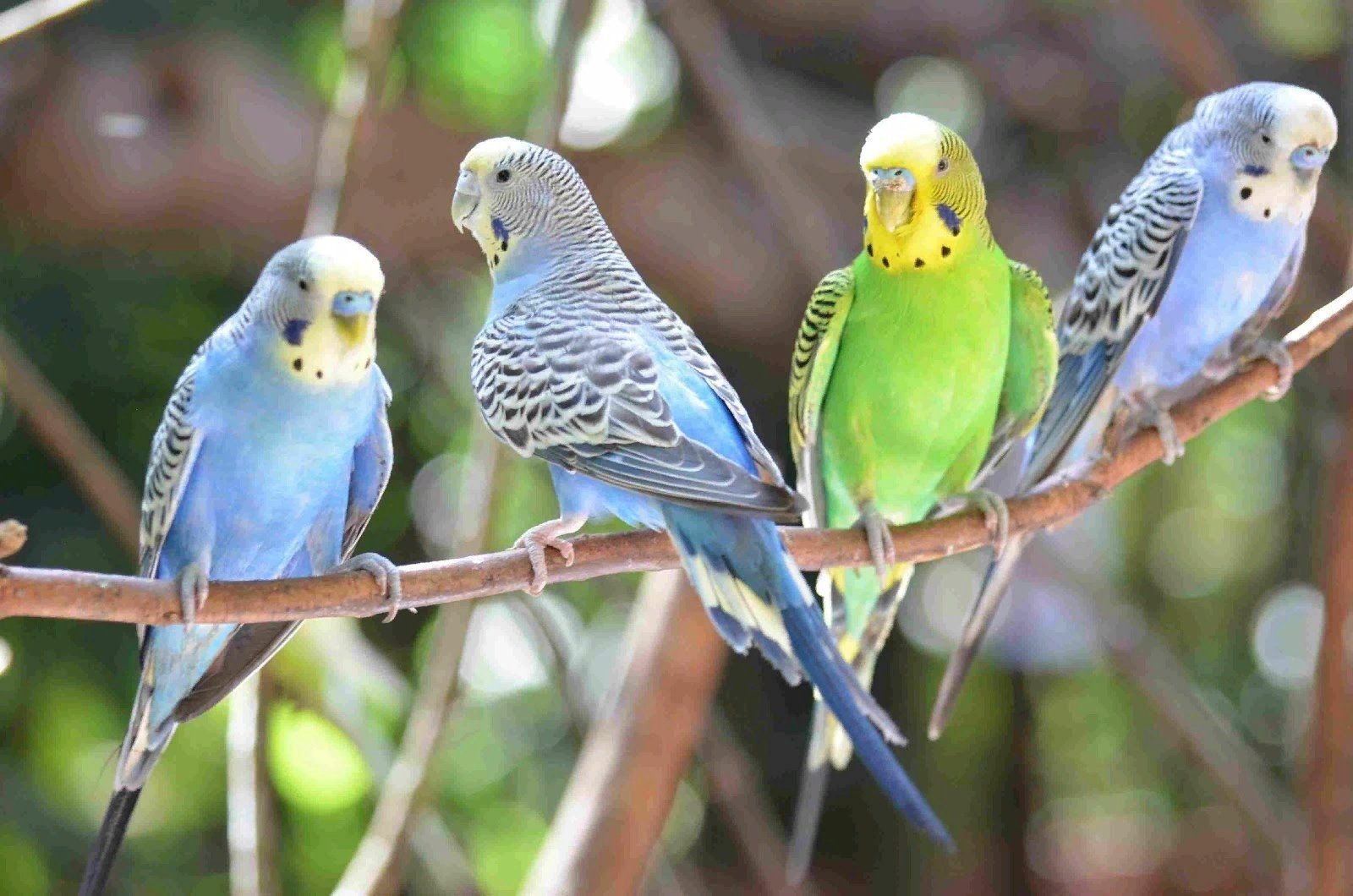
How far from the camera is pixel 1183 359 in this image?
114 inches

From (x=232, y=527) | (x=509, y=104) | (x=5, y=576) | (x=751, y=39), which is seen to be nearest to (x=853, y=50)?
(x=751, y=39)

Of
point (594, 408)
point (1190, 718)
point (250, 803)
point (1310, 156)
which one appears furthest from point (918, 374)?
point (1190, 718)

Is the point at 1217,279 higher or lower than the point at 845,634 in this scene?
higher

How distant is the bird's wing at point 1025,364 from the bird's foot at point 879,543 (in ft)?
1.14

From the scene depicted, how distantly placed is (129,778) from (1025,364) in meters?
1.57

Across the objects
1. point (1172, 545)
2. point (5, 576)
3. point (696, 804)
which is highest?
point (1172, 545)

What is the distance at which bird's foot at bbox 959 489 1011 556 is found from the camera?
2.49 m

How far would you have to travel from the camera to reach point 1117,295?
9.13 ft

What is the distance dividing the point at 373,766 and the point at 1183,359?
81.6 inches

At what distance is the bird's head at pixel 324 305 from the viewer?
181 centimetres

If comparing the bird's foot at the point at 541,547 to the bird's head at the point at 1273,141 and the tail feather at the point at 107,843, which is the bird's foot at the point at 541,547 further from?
the bird's head at the point at 1273,141

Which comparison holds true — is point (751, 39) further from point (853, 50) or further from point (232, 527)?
point (232, 527)

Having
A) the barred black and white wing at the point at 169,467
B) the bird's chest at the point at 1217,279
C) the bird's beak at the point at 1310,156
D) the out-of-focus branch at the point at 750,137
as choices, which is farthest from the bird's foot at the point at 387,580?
→ the out-of-focus branch at the point at 750,137

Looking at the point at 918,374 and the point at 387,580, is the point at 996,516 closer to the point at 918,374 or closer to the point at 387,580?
the point at 918,374
